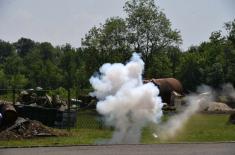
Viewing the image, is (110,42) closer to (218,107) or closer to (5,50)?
(218,107)

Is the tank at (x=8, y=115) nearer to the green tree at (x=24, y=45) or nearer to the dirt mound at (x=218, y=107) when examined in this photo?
the dirt mound at (x=218, y=107)

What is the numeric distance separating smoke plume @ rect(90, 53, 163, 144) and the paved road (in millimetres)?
2215

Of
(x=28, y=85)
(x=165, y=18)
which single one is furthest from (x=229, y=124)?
(x=28, y=85)

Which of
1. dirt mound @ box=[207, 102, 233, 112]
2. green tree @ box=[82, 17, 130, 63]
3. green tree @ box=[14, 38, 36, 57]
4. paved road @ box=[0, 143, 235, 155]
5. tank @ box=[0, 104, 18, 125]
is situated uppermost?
green tree @ box=[14, 38, 36, 57]

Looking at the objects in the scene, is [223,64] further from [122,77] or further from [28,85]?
[28,85]

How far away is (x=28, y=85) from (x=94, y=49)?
30.0 metres

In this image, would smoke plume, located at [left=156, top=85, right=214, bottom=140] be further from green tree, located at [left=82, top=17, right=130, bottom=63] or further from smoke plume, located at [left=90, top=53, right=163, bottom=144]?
green tree, located at [left=82, top=17, right=130, bottom=63]

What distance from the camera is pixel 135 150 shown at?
1493 cm

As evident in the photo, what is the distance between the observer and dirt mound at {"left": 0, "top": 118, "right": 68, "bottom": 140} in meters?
19.4

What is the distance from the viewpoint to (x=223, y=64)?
53.2 meters

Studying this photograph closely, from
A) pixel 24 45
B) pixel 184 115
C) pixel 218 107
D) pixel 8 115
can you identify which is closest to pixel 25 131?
pixel 8 115

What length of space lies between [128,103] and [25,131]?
4.27 metres

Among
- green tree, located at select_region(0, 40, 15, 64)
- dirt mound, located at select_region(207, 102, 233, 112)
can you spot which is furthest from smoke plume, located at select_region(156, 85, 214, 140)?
green tree, located at select_region(0, 40, 15, 64)

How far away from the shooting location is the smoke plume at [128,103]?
18859 millimetres
